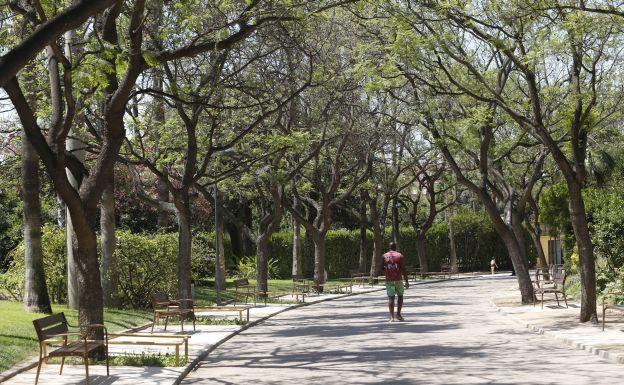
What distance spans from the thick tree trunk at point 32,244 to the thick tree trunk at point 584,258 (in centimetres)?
1204

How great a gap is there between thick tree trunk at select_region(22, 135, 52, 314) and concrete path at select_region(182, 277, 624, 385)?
474 cm

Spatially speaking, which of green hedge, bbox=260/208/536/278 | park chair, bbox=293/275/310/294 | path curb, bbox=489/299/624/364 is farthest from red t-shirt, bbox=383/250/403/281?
green hedge, bbox=260/208/536/278

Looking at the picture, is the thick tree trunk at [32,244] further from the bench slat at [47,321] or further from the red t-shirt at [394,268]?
the red t-shirt at [394,268]

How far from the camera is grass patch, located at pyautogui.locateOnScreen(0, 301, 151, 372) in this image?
14.5 metres

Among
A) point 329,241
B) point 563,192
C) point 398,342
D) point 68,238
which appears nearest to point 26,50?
point 398,342

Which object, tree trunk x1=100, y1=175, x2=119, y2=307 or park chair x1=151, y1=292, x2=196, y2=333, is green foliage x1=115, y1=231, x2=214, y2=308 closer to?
tree trunk x1=100, y1=175, x2=119, y2=307

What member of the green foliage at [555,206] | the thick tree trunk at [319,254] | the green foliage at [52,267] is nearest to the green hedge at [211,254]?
the green foliage at [52,267]

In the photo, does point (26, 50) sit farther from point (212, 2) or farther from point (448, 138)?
point (448, 138)

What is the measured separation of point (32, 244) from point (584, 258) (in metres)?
12.4

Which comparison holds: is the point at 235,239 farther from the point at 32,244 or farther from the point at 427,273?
the point at 32,244

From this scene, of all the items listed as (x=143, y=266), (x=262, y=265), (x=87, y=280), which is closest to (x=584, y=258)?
(x=87, y=280)

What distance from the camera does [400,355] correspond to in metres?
14.9

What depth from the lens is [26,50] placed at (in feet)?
26.3

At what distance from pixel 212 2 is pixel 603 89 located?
12.9 meters
